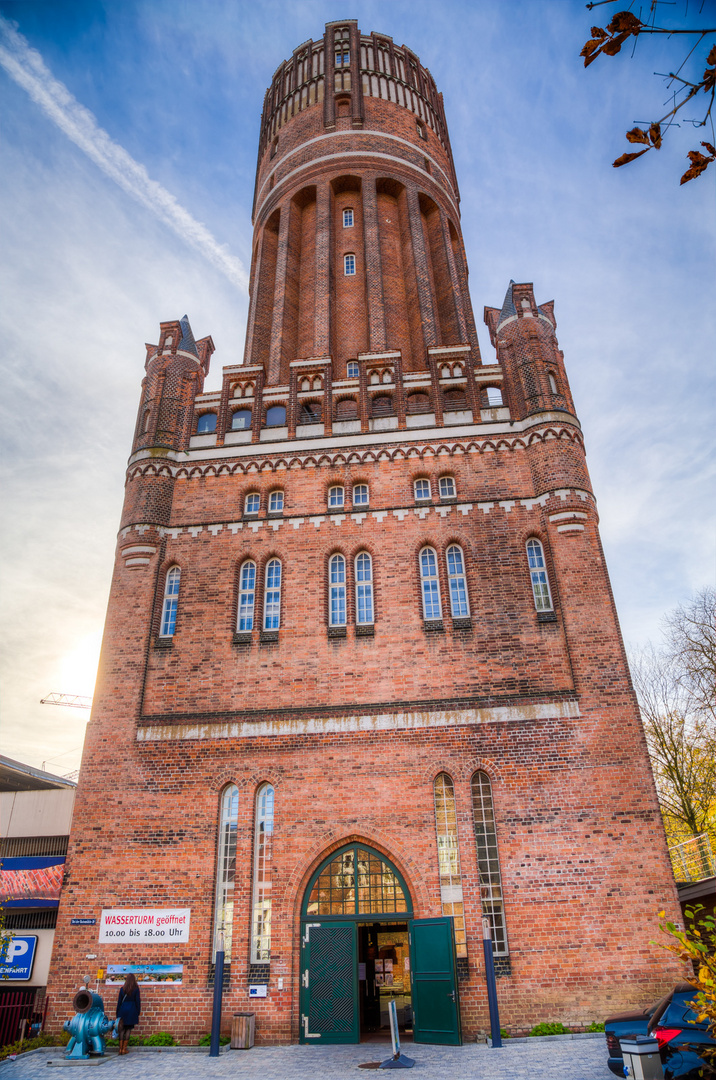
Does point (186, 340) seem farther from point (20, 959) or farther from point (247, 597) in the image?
point (20, 959)

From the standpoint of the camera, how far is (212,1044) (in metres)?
12.9

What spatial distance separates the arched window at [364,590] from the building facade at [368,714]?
0.18ft

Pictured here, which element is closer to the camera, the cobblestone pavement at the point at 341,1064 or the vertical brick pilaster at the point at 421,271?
the cobblestone pavement at the point at 341,1064

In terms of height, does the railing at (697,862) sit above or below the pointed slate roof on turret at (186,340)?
below

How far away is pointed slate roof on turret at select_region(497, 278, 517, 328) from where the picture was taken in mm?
21305

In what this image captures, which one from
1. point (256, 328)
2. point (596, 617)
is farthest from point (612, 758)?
point (256, 328)

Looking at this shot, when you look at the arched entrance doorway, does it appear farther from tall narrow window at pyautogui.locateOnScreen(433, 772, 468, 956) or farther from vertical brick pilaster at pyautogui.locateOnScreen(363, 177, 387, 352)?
vertical brick pilaster at pyautogui.locateOnScreen(363, 177, 387, 352)

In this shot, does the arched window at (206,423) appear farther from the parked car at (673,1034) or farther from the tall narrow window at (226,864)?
the parked car at (673,1034)

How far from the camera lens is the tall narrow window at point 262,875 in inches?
578

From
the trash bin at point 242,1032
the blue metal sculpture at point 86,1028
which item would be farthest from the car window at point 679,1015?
the blue metal sculpture at point 86,1028

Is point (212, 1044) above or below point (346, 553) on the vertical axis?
below

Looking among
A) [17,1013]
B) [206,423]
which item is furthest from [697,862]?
[206,423]

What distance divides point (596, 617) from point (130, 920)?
493 inches

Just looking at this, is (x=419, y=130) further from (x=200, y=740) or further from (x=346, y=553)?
(x=200, y=740)
